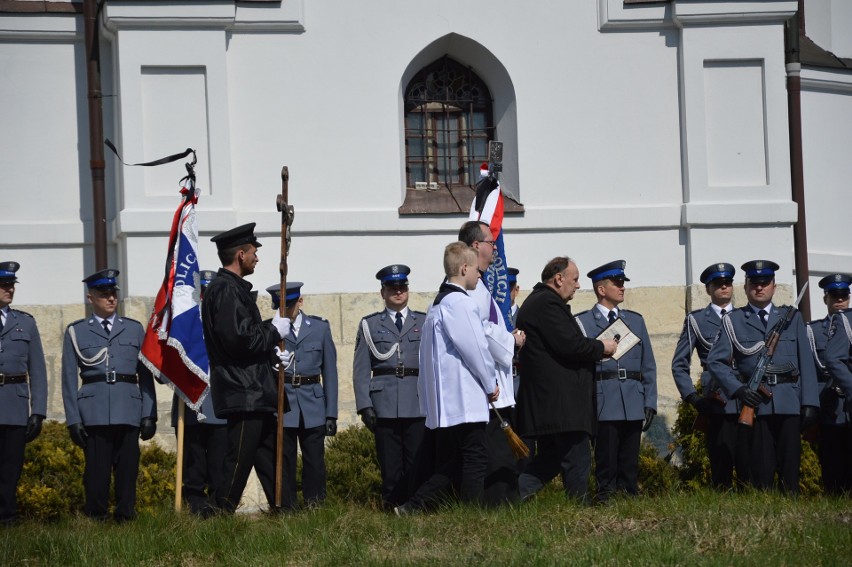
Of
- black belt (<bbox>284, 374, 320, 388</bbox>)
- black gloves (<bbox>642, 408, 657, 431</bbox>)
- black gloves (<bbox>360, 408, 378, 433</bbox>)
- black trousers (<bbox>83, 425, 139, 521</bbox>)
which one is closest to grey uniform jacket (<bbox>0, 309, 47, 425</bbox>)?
black trousers (<bbox>83, 425, 139, 521</bbox>)

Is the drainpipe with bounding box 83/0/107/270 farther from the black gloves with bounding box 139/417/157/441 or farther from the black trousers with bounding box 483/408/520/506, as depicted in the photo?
the black trousers with bounding box 483/408/520/506

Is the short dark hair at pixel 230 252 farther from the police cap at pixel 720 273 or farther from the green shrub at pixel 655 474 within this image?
the green shrub at pixel 655 474

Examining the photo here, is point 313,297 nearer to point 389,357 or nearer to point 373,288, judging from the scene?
point 373,288

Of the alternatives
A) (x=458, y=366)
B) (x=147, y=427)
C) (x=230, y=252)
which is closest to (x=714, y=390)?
(x=458, y=366)

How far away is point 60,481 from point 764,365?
5764 millimetres

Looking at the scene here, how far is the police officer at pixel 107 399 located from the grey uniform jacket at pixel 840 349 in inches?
210

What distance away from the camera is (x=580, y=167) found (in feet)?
47.9

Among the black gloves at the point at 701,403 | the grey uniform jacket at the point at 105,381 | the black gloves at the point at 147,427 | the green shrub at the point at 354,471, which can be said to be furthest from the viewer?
the green shrub at the point at 354,471

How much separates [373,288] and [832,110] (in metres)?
5.86

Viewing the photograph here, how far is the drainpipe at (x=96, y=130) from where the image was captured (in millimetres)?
13914

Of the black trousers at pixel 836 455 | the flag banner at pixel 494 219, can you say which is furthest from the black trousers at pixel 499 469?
the black trousers at pixel 836 455

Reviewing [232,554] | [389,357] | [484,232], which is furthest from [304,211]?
[232,554]

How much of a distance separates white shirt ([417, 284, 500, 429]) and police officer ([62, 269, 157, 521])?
2504mm

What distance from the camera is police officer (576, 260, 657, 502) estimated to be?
11.0m
